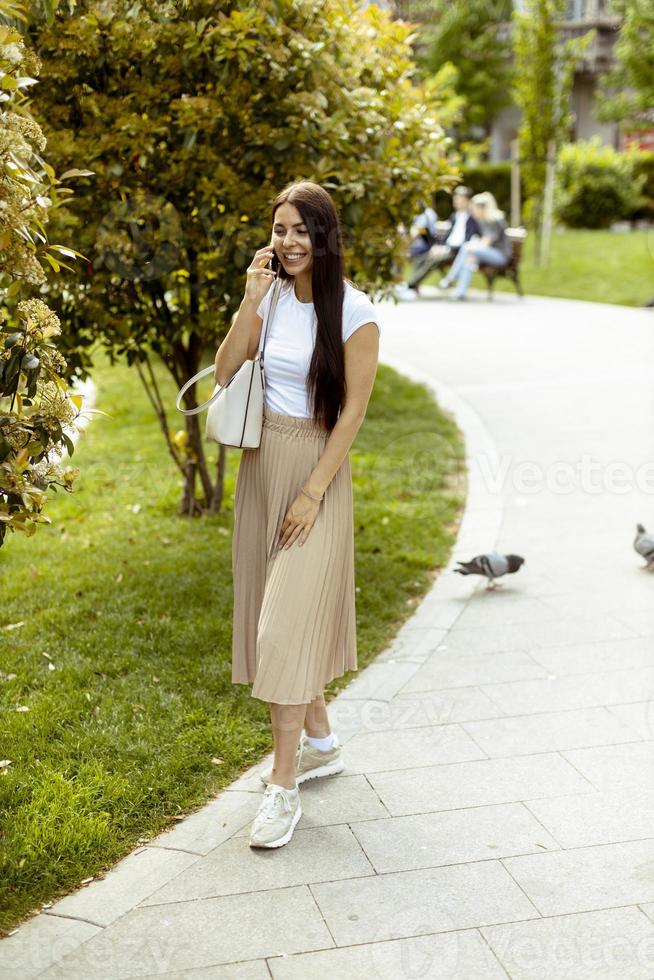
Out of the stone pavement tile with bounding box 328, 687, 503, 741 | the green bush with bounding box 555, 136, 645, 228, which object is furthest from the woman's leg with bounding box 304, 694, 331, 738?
the green bush with bounding box 555, 136, 645, 228

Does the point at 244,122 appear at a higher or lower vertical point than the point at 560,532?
higher

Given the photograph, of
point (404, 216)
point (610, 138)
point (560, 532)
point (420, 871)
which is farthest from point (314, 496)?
point (610, 138)

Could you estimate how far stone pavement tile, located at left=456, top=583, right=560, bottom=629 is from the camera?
19.7 ft

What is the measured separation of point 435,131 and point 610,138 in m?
35.4

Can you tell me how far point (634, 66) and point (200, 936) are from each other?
24488 millimetres

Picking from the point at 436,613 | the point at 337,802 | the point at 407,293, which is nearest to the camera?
the point at 337,802

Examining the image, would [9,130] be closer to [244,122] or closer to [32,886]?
[32,886]

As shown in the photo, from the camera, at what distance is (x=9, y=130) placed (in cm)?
318

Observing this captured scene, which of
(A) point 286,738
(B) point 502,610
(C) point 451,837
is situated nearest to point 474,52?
(B) point 502,610

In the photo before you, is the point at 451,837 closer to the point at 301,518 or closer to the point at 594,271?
the point at 301,518

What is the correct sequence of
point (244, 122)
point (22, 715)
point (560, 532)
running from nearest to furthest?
point (22, 715) < point (244, 122) < point (560, 532)

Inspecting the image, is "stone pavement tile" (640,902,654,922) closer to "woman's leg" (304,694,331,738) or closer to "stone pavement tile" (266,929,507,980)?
"stone pavement tile" (266,929,507,980)

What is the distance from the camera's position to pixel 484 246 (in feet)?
59.7

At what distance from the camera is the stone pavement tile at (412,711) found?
15.7 ft
